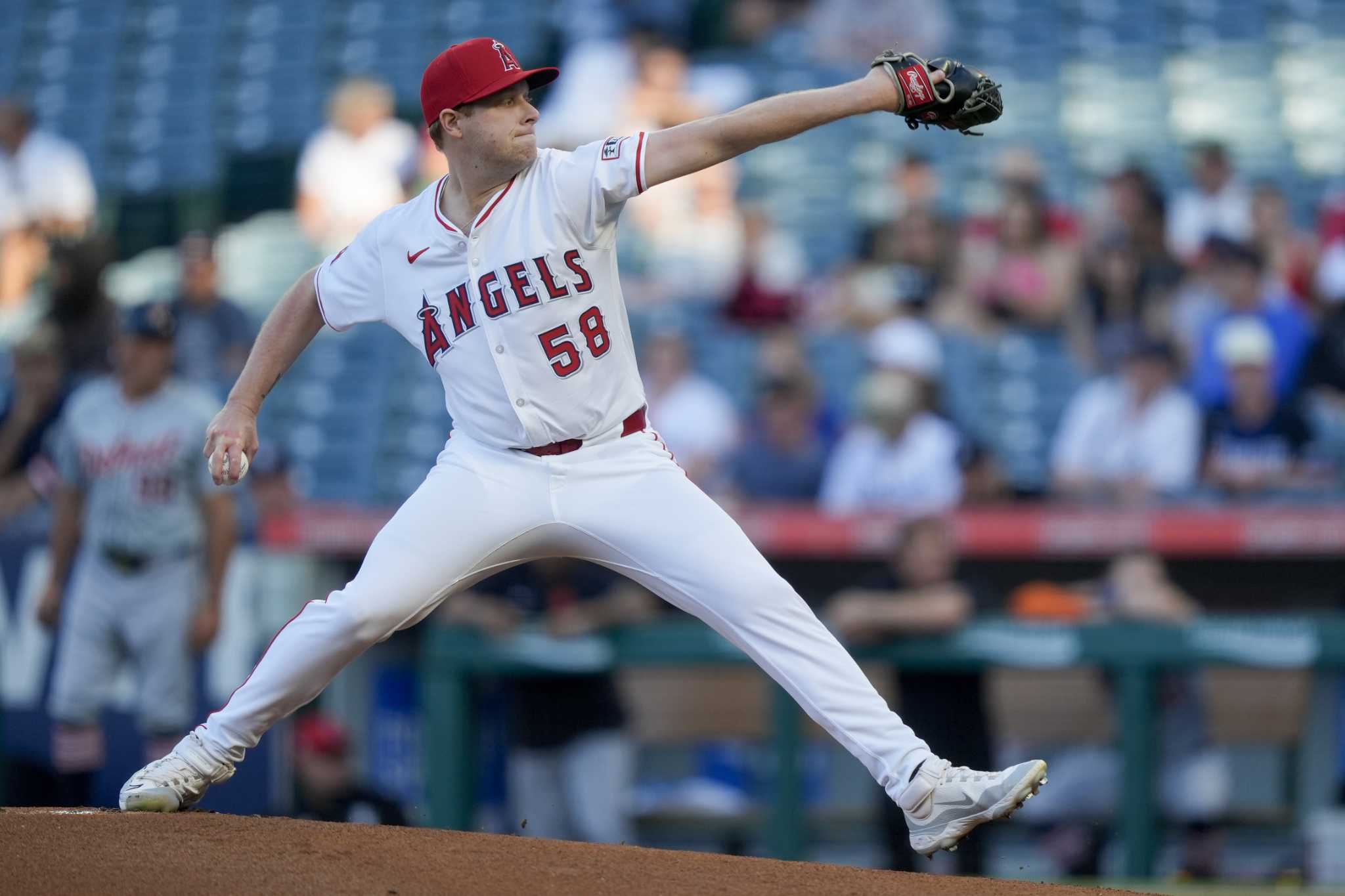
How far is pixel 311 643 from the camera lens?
352 cm

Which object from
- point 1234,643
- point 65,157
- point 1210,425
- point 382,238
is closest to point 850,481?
point 1210,425

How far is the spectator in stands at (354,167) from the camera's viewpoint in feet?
30.1

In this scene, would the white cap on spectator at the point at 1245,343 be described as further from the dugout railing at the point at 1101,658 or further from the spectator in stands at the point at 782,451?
the spectator in stands at the point at 782,451

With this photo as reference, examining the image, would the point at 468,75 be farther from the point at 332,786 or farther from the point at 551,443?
the point at 332,786

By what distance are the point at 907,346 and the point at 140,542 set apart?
359 cm

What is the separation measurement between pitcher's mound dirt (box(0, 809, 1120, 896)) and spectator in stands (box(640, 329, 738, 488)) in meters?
3.93

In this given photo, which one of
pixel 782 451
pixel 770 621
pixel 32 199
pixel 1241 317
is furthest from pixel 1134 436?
pixel 32 199

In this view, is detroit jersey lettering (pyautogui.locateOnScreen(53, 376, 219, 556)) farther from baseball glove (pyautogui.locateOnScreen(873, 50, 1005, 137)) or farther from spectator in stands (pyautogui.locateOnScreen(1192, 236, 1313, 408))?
spectator in stands (pyautogui.locateOnScreen(1192, 236, 1313, 408))

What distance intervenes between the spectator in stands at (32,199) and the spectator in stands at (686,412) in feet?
12.6

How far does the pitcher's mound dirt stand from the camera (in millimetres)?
3229

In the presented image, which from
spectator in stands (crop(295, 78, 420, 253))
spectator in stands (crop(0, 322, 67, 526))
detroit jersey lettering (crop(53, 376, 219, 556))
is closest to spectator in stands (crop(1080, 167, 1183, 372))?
spectator in stands (crop(295, 78, 420, 253))

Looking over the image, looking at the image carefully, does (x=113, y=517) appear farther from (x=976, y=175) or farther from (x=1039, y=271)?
(x=976, y=175)

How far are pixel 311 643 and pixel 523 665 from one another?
259 centimetres

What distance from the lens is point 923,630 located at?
5695 mm
